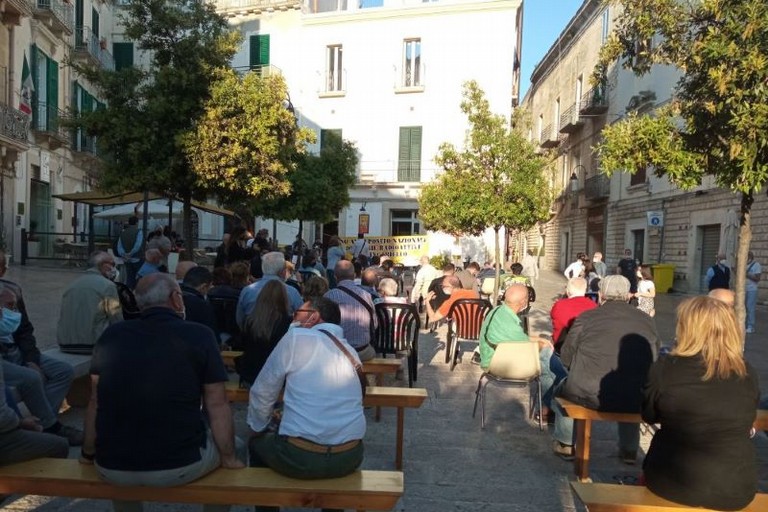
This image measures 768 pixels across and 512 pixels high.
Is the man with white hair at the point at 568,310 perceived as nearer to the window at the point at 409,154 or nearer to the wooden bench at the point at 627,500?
the wooden bench at the point at 627,500

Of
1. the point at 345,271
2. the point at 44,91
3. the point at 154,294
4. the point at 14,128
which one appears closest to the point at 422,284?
the point at 345,271

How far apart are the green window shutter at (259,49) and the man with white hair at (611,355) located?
2613 centimetres

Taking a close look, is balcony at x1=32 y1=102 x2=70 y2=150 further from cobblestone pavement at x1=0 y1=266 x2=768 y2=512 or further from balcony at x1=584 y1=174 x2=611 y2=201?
balcony at x1=584 y1=174 x2=611 y2=201

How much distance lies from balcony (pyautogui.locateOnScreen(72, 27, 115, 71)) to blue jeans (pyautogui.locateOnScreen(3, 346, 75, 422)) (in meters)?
19.2

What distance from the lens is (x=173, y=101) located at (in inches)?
328

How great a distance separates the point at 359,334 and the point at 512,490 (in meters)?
1.95

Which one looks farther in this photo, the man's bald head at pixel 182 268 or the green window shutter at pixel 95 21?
the green window shutter at pixel 95 21

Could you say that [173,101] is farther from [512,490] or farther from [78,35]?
[78,35]

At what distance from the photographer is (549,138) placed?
1357 inches

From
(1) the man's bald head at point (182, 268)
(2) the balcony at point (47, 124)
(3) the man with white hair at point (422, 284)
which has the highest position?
(2) the balcony at point (47, 124)

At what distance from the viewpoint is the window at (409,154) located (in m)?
26.2

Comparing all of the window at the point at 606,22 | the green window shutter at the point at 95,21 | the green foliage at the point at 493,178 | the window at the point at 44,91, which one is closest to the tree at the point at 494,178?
the green foliage at the point at 493,178

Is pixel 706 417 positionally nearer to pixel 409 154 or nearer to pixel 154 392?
pixel 154 392

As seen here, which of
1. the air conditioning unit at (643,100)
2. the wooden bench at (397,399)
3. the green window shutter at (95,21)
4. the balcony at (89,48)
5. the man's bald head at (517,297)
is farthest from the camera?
the green window shutter at (95,21)
